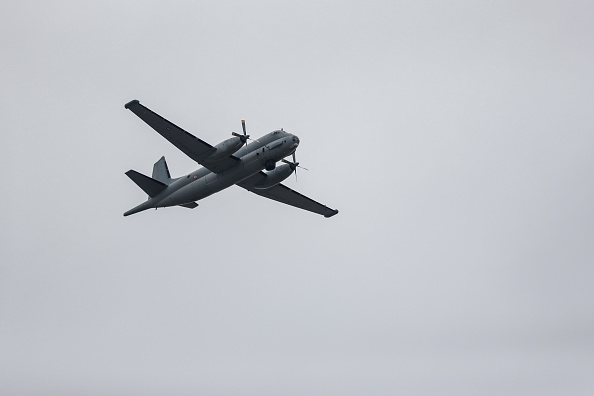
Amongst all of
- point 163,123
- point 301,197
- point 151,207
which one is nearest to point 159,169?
point 151,207

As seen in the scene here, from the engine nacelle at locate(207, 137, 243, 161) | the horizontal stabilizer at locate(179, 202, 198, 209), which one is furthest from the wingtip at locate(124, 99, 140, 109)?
the horizontal stabilizer at locate(179, 202, 198, 209)

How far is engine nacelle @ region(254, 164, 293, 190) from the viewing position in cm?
5531

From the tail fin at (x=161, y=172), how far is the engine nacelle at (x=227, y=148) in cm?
707

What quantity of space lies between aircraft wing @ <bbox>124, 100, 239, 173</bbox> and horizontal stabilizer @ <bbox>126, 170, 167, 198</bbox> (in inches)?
181

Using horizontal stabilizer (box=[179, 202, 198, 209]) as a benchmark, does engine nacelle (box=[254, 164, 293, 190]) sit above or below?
above

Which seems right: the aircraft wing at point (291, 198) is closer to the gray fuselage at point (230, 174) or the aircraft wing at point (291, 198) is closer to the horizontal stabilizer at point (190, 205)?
the horizontal stabilizer at point (190, 205)

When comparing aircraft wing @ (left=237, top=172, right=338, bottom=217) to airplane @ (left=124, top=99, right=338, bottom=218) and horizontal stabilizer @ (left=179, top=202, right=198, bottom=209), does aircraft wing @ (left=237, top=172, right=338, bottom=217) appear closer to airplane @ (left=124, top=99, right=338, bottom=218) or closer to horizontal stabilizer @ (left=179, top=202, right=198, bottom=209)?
airplane @ (left=124, top=99, right=338, bottom=218)

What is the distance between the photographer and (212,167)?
52625mm

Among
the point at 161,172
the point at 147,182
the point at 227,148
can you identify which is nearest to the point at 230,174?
the point at 227,148

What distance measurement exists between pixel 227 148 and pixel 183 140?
3.44 metres

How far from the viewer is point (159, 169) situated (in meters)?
58.2

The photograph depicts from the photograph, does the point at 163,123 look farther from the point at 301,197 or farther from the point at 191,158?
the point at 301,197

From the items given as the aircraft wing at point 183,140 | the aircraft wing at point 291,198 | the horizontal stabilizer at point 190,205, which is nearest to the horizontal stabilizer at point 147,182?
the horizontal stabilizer at point 190,205

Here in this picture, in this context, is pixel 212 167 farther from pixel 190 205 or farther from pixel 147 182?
pixel 147 182
